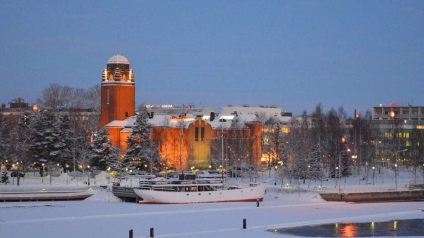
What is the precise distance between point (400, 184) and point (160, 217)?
3507 cm

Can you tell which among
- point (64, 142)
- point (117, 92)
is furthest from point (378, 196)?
point (117, 92)

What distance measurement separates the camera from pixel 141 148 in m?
94.6

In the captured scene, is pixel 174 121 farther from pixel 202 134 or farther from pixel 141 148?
pixel 141 148

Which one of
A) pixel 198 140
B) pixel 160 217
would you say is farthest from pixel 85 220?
pixel 198 140

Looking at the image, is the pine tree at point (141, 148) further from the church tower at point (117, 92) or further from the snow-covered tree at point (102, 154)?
the church tower at point (117, 92)

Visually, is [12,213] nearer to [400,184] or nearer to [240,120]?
[400,184]

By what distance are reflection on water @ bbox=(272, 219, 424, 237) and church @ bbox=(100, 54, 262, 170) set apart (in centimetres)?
4254

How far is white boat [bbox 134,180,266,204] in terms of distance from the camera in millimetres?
66250

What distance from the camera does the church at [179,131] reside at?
106 meters

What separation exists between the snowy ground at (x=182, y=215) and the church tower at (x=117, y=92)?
1820 inches

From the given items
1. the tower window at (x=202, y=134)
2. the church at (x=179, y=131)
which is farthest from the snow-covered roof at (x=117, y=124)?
the tower window at (x=202, y=134)

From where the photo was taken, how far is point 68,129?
93.0 metres

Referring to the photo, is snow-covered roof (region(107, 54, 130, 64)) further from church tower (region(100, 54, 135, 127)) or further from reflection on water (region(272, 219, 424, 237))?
reflection on water (region(272, 219, 424, 237))

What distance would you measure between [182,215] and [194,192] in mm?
10570
